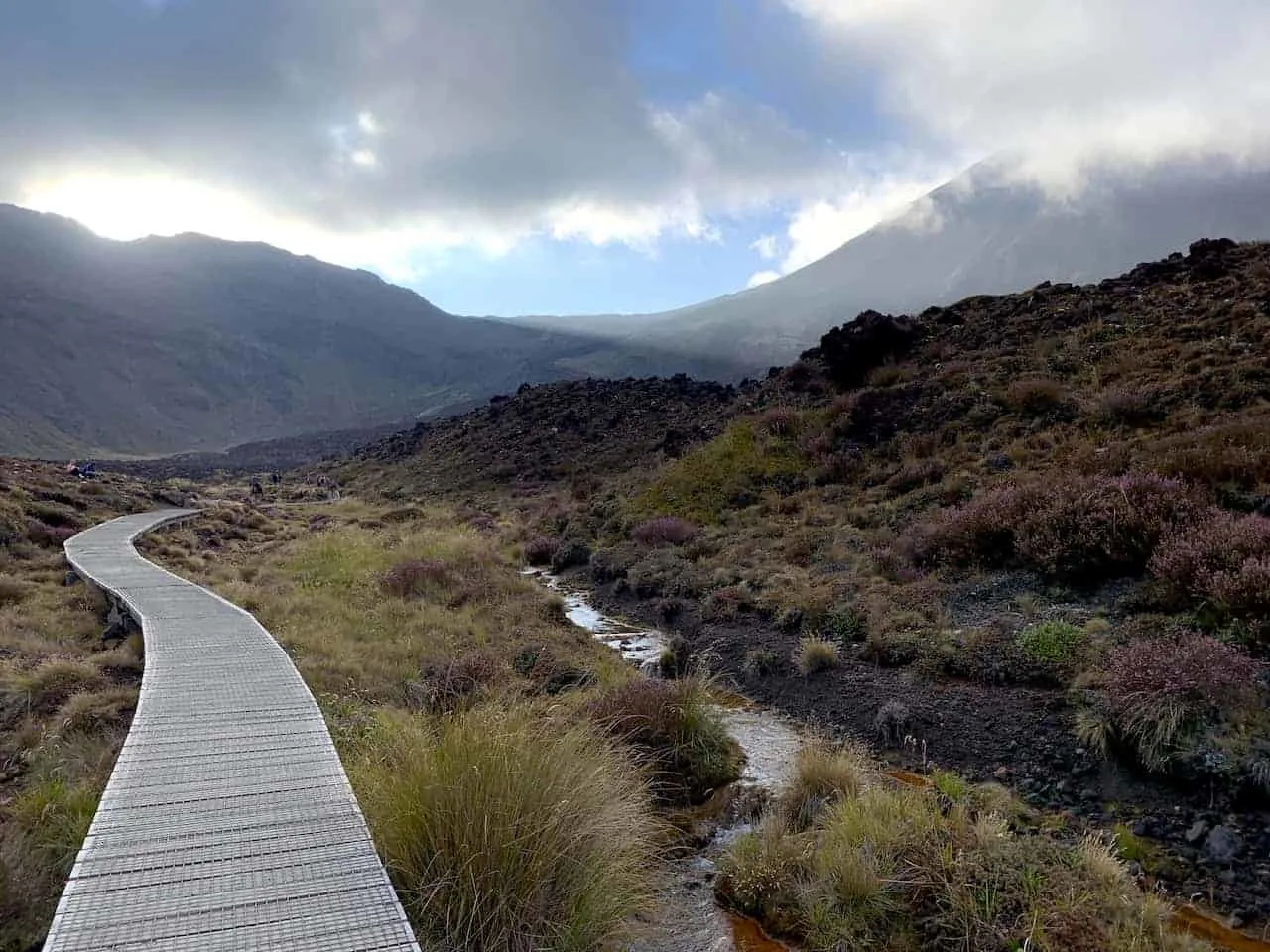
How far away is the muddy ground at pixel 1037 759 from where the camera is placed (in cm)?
562

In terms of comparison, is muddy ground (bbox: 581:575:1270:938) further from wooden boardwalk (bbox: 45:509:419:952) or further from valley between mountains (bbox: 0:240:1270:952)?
wooden boardwalk (bbox: 45:509:419:952)

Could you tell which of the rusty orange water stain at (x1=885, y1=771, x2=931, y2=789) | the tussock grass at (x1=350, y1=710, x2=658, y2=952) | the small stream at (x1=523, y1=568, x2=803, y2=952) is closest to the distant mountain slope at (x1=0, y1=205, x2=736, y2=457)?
the small stream at (x1=523, y1=568, x2=803, y2=952)

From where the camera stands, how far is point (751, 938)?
534 cm

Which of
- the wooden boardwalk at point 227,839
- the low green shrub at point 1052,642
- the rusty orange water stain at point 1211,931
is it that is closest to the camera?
the wooden boardwalk at point 227,839

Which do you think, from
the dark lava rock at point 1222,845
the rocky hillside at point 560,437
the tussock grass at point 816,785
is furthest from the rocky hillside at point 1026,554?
the rocky hillside at point 560,437

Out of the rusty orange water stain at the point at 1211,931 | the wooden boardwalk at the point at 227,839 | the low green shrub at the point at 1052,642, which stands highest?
the wooden boardwalk at the point at 227,839

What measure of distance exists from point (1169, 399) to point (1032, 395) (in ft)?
11.8

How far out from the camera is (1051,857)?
5.21 m

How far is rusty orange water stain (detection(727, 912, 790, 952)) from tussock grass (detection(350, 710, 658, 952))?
2.55 ft

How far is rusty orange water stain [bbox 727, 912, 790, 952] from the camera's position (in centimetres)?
525

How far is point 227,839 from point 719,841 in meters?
4.03

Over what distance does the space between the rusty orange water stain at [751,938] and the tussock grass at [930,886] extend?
91mm

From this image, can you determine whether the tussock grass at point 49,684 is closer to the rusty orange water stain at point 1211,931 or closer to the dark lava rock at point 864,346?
the rusty orange water stain at point 1211,931

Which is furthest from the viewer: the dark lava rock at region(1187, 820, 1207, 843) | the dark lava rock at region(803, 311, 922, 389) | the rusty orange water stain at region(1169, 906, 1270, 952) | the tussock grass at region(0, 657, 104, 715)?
the dark lava rock at region(803, 311, 922, 389)
